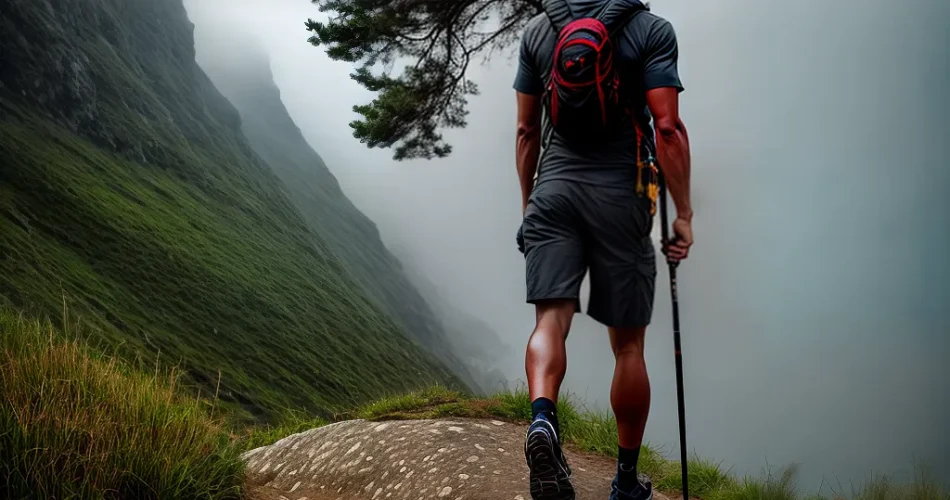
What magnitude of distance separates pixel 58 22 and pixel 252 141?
76.8 m

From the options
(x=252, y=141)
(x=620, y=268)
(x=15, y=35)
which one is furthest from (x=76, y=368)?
(x=252, y=141)

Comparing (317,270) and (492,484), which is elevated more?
(492,484)

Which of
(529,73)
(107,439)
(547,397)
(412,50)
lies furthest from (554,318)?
(412,50)

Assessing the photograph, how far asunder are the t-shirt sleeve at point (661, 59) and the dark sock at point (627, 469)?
157cm

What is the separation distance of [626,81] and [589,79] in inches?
9.3

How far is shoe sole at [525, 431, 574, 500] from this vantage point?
2.41 meters

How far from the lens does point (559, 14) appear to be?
2.99 m

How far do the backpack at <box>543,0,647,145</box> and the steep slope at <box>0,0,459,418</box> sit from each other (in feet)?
68.7

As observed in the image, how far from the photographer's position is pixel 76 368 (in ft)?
10.5

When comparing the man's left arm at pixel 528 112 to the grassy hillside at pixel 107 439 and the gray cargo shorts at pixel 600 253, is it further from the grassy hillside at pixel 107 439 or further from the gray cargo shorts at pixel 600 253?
the grassy hillside at pixel 107 439

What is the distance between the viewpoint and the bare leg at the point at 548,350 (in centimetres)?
264

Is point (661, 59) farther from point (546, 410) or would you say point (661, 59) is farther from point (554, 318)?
point (546, 410)

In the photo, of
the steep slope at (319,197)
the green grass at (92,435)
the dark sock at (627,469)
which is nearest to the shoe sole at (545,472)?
the dark sock at (627,469)

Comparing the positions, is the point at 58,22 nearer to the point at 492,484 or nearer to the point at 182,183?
the point at 182,183
